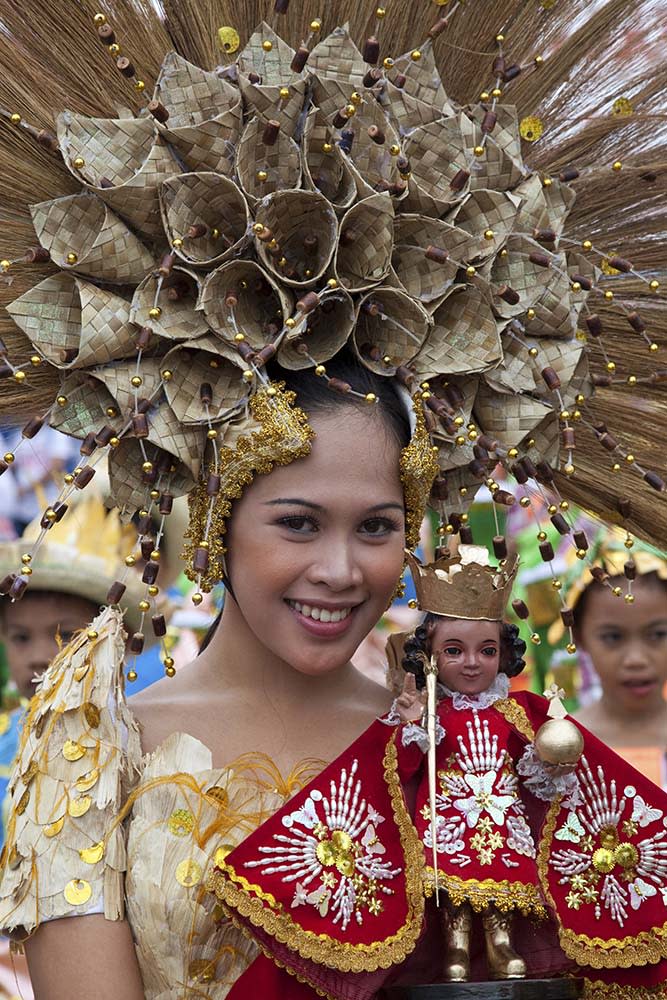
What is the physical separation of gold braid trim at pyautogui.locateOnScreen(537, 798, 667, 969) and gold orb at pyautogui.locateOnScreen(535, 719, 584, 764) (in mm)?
184

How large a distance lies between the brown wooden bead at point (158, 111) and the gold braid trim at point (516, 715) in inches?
48.3

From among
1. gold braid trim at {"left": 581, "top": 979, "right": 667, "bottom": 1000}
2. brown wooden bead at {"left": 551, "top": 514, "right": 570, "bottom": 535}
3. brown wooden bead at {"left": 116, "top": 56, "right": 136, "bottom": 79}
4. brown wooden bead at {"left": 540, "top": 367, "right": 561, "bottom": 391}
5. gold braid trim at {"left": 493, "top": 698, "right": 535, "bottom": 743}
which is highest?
brown wooden bead at {"left": 116, "top": 56, "right": 136, "bottom": 79}

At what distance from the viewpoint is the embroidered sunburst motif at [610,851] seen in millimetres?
2602

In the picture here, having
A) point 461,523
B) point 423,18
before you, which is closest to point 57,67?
point 423,18

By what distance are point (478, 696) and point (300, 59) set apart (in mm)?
1208

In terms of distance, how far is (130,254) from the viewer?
8.71 feet

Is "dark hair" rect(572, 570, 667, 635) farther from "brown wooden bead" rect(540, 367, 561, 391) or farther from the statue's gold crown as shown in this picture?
the statue's gold crown

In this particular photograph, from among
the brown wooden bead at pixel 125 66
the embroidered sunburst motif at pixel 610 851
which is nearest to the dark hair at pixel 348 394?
the brown wooden bead at pixel 125 66

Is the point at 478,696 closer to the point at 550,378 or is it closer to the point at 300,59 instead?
the point at 550,378

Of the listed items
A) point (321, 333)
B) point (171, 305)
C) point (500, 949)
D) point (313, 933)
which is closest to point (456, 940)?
point (500, 949)

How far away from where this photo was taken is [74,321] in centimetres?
271

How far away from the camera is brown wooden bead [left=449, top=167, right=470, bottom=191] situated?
2705mm

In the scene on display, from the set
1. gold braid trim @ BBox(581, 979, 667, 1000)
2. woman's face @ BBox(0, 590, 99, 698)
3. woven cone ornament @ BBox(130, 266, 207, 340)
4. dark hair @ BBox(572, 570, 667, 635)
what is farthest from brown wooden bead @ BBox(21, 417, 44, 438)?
dark hair @ BBox(572, 570, 667, 635)

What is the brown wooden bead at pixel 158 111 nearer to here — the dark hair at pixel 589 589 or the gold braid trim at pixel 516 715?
the gold braid trim at pixel 516 715
